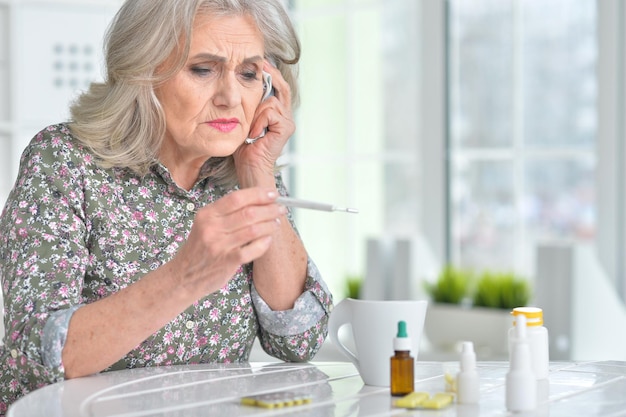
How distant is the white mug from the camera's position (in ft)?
4.91

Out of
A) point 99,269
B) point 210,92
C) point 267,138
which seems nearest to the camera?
point 99,269

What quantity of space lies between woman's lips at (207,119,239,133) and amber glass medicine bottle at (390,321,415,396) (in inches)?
25.6

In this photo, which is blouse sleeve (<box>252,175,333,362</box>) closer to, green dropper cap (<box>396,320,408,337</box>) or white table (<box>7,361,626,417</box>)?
white table (<box>7,361,626,417</box>)

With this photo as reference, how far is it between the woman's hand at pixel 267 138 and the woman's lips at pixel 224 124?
5.5 inches

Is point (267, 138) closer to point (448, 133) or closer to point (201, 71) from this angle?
point (201, 71)

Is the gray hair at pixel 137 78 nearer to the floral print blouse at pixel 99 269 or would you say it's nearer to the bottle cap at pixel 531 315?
the floral print blouse at pixel 99 269

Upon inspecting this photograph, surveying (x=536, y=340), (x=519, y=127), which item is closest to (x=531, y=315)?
(x=536, y=340)

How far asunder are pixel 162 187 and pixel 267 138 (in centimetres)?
26

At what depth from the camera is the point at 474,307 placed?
3.86m

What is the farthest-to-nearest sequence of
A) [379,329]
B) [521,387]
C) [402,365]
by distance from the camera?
[379,329], [402,365], [521,387]

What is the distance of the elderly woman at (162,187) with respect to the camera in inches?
65.0

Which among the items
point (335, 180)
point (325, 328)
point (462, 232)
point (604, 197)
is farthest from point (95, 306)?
point (335, 180)

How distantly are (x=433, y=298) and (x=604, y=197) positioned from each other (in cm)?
82

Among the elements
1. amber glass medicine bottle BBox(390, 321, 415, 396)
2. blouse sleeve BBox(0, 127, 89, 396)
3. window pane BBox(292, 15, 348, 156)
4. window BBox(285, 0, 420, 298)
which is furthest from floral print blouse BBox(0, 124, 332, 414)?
window pane BBox(292, 15, 348, 156)
